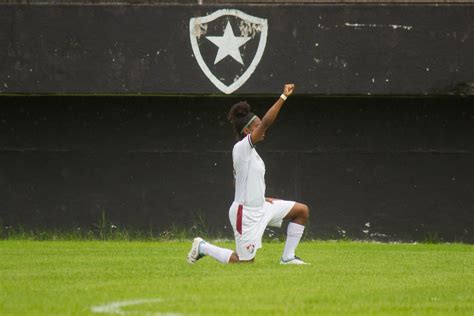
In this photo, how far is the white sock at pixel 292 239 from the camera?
12398 millimetres

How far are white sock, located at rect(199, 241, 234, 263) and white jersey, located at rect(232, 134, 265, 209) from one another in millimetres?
524

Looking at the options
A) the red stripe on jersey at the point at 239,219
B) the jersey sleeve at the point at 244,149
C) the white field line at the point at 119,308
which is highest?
the jersey sleeve at the point at 244,149

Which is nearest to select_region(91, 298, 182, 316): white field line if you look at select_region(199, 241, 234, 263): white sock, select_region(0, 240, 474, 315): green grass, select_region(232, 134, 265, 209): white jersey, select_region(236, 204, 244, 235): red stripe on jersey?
select_region(0, 240, 474, 315): green grass

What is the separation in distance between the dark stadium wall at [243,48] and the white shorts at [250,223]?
4534 millimetres

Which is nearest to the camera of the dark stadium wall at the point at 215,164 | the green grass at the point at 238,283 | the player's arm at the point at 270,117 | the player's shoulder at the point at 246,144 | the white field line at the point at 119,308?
the white field line at the point at 119,308

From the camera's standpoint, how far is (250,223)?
12.4 m

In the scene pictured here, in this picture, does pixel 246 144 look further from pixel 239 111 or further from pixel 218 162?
pixel 218 162

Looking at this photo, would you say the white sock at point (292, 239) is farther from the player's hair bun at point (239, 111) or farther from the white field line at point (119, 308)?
the white field line at point (119, 308)

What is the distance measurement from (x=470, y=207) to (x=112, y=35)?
5684mm

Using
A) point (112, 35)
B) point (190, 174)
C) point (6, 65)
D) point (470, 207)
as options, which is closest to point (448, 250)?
point (470, 207)

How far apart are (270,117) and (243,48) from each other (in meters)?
5.09

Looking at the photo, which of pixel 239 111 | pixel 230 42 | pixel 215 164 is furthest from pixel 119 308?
pixel 215 164

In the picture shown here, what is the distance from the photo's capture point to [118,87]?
1686cm

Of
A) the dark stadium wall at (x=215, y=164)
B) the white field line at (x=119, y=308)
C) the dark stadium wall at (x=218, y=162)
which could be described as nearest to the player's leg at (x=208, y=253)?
the white field line at (x=119, y=308)
